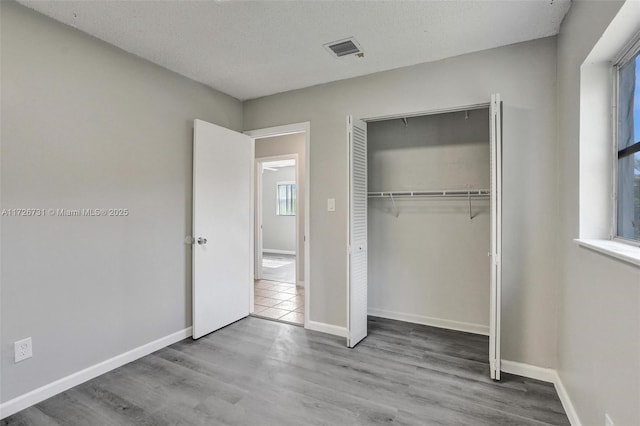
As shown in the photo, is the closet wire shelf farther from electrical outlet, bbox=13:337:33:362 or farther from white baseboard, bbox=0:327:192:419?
electrical outlet, bbox=13:337:33:362

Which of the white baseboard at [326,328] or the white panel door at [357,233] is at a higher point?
the white panel door at [357,233]

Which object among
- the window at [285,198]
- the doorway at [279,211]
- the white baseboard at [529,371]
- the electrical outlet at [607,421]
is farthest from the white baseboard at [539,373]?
the window at [285,198]

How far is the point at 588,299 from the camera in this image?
1.65 metres

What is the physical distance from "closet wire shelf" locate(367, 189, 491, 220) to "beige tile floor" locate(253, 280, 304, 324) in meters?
1.63

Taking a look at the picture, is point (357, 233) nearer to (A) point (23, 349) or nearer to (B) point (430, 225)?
(B) point (430, 225)

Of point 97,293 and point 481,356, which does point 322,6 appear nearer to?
point 97,293

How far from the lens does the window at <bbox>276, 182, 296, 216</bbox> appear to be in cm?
884

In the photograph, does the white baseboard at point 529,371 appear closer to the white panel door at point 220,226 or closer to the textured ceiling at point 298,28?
the textured ceiling at point 298,28

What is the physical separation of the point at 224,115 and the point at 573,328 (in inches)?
139

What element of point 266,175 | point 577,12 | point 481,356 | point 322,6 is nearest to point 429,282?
point 481,356

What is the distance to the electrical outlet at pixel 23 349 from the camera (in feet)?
6.42

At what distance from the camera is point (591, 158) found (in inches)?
70.4

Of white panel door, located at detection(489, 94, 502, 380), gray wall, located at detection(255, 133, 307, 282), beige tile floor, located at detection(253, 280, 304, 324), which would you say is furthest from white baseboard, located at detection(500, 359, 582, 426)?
gray wall, located at detection(255, 133, 307, 282)

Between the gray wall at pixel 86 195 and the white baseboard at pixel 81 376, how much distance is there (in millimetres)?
41
